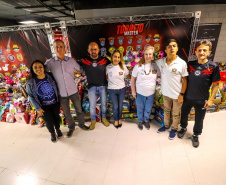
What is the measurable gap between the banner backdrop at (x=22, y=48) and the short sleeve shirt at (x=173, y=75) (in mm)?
3106

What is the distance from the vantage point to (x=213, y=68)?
1995mm

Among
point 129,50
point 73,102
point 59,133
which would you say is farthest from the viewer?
point 129,50

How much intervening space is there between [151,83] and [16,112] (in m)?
3.42

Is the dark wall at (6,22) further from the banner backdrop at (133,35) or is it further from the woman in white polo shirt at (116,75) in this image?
the woman in white polo shirt at (116,75)

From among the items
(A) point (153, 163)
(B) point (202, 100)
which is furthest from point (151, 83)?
(A) point (153, 163)

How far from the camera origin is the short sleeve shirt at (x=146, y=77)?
96.0 inches

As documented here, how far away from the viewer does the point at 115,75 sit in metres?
2.58

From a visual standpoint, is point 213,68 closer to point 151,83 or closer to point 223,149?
point 151,83

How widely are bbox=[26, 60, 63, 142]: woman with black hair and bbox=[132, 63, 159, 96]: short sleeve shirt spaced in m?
1.54

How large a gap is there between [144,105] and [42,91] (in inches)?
77.9

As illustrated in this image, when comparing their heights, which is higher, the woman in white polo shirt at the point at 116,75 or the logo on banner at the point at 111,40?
the logo on banner at the point at 111,40

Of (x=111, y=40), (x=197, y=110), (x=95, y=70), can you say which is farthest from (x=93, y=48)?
(x=197, y=110)

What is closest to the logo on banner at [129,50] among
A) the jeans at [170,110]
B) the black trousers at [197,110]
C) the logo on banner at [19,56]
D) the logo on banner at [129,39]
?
the logo on banner at [129,39]

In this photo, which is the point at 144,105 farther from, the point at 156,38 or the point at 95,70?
the point at 156,38
